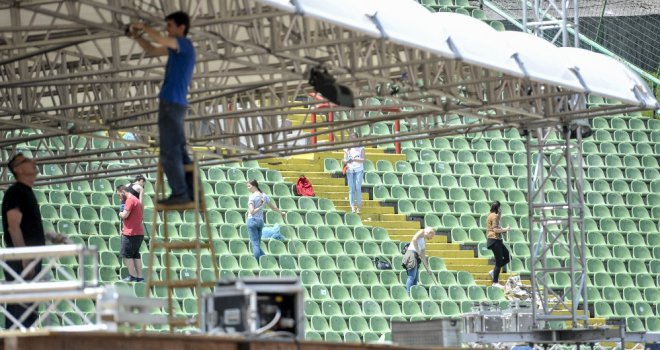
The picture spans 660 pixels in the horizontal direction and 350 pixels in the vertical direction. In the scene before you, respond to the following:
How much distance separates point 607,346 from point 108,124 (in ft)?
35.7

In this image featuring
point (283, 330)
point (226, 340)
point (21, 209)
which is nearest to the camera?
point (226, 340)

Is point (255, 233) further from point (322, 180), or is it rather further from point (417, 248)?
point (322, 180)

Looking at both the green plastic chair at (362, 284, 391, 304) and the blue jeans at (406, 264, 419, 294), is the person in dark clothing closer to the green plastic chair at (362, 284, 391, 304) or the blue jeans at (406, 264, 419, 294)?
the blue jeans at (406, 264, 419, 294)

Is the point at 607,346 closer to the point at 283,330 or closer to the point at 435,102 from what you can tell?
the point at 435,102

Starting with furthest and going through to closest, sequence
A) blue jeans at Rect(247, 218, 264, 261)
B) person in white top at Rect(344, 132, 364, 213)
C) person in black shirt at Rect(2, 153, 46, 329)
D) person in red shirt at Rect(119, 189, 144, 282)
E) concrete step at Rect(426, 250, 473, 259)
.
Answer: concrete step at Rect(426, 250, 473, 259)
person in white top at Rect(344, 132, 364, 213)
blue jeans at Rect(247, 218, 264, 261)
person in red shirt at Rect(119, 189, 144, 282)
person in black shirt at Rect(2, 153, 46, 329)

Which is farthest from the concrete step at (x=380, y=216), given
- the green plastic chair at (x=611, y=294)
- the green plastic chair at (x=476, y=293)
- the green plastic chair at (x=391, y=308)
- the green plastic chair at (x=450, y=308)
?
the green plastic chair at (x=611, y=294)

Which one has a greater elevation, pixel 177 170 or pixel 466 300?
pixel 177 170

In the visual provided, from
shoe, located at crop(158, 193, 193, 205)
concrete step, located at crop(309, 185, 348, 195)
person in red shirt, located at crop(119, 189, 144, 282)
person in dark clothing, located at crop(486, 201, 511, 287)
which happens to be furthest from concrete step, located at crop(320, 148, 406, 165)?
shoe, located at crop(158, 193, 193, 205)

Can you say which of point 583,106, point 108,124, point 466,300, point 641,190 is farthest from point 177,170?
point 641,190

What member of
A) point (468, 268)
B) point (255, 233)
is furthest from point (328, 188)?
point (255, 233)

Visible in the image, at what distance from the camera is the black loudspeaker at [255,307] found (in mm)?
10750

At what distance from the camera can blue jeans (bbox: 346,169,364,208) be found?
92.1 ft

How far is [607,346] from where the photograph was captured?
1051 inches

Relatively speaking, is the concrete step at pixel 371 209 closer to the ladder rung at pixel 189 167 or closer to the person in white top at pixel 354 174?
the person in white top at pixel 354 174
